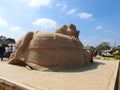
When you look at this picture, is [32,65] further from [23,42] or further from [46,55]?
[23,42]

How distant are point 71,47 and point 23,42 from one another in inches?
144

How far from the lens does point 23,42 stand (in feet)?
37.4

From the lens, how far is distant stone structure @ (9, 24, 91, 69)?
10.1 metres

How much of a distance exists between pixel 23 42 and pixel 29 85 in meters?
6.03

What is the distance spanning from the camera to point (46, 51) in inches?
403

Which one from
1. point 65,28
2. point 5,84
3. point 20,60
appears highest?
point 65,28

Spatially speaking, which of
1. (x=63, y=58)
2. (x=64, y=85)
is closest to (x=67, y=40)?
(x=63, y=58)

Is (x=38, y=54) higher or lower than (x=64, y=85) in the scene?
higher

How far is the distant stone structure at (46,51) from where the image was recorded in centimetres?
1010

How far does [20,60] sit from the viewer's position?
11.4 metres

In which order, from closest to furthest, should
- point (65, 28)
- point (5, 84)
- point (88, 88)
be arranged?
point (88, 88) → point (5, 84) → point (65, 28)

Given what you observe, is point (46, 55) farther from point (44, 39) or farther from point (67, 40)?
point (67, 40)

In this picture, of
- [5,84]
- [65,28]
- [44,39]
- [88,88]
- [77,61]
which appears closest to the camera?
[88,88]

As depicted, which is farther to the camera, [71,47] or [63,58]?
[71,47]
